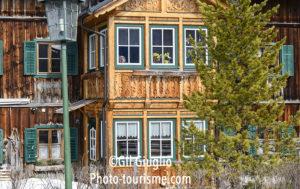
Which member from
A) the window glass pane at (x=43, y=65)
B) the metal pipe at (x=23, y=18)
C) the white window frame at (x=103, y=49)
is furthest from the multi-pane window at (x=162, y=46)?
the metal pipe at (x=23, y=18)

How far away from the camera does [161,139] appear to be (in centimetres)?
1912

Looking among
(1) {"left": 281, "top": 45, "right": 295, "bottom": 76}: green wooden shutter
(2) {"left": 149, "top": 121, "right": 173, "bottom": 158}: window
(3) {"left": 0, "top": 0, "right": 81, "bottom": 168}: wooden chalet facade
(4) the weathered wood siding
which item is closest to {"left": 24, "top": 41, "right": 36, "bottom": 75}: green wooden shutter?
(3) {"left": 0, "top": 0, "right": 81, "bottom": 168}: wooden chalet facade

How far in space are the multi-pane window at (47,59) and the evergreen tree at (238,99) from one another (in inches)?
337

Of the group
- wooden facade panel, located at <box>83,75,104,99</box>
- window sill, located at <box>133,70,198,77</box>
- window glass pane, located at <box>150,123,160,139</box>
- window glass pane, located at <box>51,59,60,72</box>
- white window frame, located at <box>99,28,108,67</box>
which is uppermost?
white window frame, located at <box>99,28,108,67</box>

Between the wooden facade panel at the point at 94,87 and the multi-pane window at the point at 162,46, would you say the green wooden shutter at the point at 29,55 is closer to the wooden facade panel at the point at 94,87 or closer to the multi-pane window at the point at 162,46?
the wooden facade panel at the point at 94,87

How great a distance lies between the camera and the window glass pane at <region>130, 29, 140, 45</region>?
1881 cm

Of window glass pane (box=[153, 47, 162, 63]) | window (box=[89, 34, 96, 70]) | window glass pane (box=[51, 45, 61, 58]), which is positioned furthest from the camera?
window glass pane (box=[51, 45, 61, 58])

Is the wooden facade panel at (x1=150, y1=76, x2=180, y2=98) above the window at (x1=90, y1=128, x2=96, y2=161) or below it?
above

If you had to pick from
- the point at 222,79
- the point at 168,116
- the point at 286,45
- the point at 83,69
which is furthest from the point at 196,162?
the point at 286,45

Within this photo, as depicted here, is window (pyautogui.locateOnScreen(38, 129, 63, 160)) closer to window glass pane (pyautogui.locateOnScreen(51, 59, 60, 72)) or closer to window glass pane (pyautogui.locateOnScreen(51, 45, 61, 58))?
window glass pane (pyautogui.locateOnScreen(51, 59, 60, 72))

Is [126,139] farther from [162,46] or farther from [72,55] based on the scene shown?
[72,55]

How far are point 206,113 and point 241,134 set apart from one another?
0.97 m

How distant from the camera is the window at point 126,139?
18.8 m

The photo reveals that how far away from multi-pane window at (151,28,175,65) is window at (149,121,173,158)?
198cm
